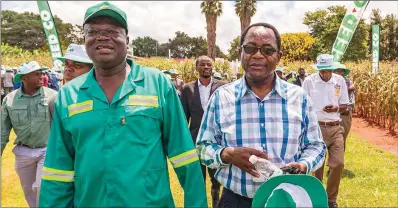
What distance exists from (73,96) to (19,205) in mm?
4876

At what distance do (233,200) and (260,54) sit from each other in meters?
0.91

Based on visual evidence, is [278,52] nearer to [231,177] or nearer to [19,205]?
[231,177]

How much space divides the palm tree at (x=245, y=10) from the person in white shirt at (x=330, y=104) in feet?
115

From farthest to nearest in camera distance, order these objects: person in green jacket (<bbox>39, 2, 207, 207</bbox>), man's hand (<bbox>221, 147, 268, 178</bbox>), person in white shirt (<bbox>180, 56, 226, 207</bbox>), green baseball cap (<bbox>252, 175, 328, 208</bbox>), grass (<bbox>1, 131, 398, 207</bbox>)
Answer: grass (<bbox>1, 131, 398, 207</bbox>) < person in white shirt (<bbox>180, 56, 226, 207</bbox>) < man's hand (<bbox>221, 147, 268, 178</bbox>) < person in green jacket (<bbox>39, 2, 207, 207</bbox>) < green baseball cap (<bbox>252, 175, 328, 208</bbox>)

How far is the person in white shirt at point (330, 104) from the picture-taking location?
561cm

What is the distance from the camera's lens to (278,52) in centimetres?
251

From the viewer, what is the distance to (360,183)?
22.7ft

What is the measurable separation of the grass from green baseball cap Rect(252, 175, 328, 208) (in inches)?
164

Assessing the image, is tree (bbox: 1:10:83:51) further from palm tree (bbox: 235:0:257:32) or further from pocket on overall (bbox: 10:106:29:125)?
pocket on overall (bbox: 10:106:29:125)

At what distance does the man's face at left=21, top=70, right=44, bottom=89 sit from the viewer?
505 centimetres

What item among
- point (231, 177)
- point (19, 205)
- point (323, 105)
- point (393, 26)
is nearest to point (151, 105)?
point (231, 177)

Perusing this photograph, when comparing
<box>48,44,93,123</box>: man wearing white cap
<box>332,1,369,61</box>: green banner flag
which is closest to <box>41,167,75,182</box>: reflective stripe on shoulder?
<box>48,44,93,123</box>: man wearing white cap

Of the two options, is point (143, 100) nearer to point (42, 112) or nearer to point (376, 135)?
point (42, 112)

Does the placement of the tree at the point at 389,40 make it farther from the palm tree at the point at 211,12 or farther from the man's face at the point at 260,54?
the man's face at the point at 260,54
